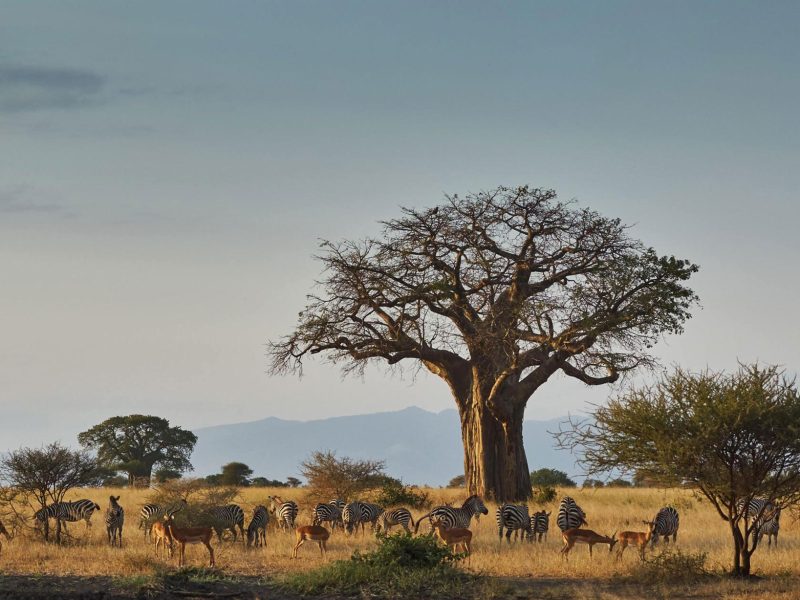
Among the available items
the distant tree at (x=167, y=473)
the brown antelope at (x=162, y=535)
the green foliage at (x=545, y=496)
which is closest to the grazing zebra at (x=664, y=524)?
the brown antelope at (x=162, y=535)

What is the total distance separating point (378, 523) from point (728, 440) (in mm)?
10645

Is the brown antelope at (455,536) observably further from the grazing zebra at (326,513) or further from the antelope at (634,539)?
the grazing zebra at (326,513)

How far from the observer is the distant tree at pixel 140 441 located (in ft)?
218

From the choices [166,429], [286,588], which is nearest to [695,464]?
[286,588]

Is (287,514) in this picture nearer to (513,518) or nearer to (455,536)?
(513,518)

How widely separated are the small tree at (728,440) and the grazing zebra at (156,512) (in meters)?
10.7

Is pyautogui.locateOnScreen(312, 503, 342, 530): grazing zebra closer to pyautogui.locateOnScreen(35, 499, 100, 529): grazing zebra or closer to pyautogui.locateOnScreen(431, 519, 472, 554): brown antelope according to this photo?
pyautogui.locateOnScreen(35, 499, 100, 529): grazing zebra

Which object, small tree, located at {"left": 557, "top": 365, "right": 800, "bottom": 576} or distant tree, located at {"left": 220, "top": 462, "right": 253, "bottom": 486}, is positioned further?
distant tree, located at {"left": 220, "top": 462, "right": 253, "bottom": 486}

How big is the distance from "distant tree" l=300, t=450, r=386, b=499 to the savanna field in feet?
16.5

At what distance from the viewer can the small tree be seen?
1847 cm

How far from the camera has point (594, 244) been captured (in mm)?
34688

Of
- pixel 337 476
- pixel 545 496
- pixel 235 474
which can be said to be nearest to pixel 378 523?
pixel 337 476

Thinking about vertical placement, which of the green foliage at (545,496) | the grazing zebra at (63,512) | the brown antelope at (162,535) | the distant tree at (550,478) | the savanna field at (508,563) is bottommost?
the savanna field at (508,563)

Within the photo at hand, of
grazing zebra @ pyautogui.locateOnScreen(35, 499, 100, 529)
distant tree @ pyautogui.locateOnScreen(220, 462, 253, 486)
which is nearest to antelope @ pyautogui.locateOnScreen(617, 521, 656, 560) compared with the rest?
grazing zebra @ pyautogui.locateOnScreen(35, 499, 100, 529)
